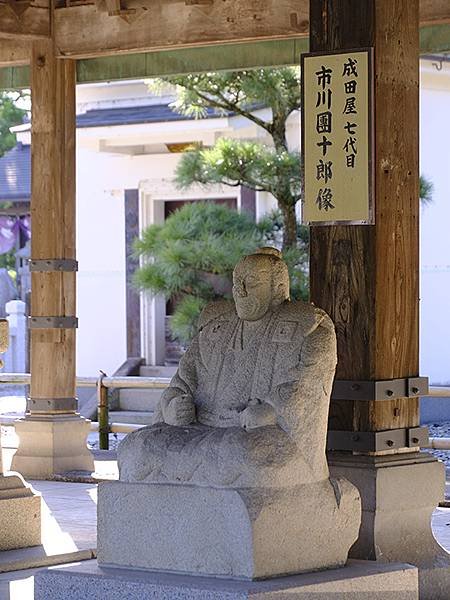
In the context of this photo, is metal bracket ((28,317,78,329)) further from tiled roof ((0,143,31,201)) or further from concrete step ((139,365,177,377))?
tiled roof ((0,143,31,201))

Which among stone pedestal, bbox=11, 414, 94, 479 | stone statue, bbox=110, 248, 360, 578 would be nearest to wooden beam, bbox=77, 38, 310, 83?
stone pedestal, bbox=11, 414, 94, 479

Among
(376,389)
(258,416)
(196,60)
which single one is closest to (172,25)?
(196,60)

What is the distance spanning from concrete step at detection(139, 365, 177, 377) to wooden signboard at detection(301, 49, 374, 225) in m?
10.3

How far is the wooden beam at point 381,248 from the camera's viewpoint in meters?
5.83

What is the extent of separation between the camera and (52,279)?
9844mm

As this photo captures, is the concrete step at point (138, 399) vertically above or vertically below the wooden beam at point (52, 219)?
below

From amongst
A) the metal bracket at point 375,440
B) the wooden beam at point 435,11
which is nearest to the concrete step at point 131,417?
the wooden beam at point 435,11

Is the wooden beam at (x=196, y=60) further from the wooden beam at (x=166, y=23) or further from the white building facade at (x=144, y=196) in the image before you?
the white building facade at (x=144, y=196)

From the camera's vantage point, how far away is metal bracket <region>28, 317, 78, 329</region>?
386 inches

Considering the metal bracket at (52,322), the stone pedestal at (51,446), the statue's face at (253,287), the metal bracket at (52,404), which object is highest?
the statue's face at (253,287)

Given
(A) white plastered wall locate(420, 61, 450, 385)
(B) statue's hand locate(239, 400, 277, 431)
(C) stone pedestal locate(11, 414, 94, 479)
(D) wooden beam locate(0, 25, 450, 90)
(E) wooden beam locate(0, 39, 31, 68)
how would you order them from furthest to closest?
(A) white plastered wall locate(420, 61, 450, 385)
(E) wooden beam locate(0, 39, 31, 68)
(D) wooden beam locate(0, 25, 450, 90)
(C) stone pedestal locate(11, 414, 94, 479)
(B) statue's hand locate(239, 400, 277, 431)

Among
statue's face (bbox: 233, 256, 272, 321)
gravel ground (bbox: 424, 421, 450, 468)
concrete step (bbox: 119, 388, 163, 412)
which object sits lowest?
gravel ground (bbox: 424, 421, 450, 468)

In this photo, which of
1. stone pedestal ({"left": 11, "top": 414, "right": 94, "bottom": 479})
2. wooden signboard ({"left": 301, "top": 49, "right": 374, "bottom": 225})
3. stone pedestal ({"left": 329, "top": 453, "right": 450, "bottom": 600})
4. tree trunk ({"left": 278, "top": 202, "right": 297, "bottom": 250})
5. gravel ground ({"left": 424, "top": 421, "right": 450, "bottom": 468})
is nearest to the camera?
stone pedestal ({"left": 329, "top": 453, "right": 450, "bottom": 600})

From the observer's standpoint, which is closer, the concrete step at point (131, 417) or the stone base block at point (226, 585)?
the stone base block at point (226, 585)
